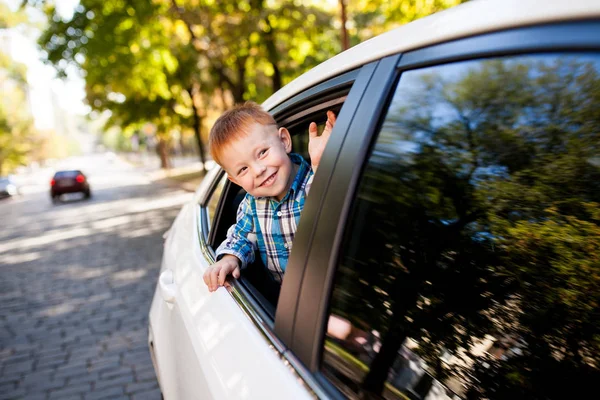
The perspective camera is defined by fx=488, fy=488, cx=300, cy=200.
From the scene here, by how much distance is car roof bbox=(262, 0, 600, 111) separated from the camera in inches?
27.4

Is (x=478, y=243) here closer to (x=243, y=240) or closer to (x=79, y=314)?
(x=243, y=240)

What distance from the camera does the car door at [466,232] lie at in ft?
2.58

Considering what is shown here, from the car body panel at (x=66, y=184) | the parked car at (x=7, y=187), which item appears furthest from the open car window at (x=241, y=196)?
the parked car at (x=7, y=187)

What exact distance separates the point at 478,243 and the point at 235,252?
1.02 meters

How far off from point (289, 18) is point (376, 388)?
12910 millimetres

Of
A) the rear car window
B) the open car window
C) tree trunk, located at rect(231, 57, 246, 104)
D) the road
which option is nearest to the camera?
the open car window

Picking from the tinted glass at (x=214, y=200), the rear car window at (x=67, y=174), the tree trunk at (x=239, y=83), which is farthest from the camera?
the rear car window at (x=67, y=174)

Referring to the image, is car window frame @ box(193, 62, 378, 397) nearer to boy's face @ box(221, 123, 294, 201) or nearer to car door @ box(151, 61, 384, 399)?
car door @ box(151, 61, 384, 399)

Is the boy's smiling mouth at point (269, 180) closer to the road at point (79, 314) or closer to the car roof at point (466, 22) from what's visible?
the car roof at point (466, 22)

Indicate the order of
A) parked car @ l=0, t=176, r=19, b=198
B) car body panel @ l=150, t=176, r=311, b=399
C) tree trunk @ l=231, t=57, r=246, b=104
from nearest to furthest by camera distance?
car body panel @ l=150, t=176, r=311, b=399 < tree trunk @ l=231, t=57, r=246, b=104 < parked car @ l=0, t=176, r=19, b=198

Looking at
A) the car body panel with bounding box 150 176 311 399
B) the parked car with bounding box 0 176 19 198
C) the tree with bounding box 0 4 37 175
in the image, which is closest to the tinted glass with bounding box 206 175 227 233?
the car body panel with bounding box 150 176 311 399

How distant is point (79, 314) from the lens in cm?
534

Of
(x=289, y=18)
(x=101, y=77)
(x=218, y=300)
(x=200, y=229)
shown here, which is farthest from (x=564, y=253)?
(x=101, y=77)

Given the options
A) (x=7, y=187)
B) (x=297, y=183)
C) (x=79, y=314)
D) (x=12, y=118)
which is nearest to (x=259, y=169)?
(x=297, y=183)
